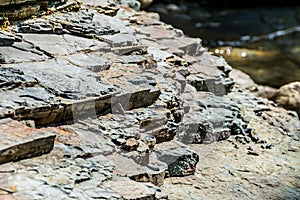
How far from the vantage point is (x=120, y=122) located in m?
3.44

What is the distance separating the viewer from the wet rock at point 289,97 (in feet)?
19.2

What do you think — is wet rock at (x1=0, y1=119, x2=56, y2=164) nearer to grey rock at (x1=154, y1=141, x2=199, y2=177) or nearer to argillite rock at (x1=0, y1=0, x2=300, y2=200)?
argillite rock at (x1=0, y1=0, x2=300, y2=200)

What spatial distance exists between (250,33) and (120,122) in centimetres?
838

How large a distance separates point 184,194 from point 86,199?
98 cm

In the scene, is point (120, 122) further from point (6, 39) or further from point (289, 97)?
point (289, 97)

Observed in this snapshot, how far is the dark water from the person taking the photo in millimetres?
8633

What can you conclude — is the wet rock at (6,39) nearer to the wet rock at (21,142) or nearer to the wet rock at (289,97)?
the wet rock at (21,142)

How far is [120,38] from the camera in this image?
4289 millimetres

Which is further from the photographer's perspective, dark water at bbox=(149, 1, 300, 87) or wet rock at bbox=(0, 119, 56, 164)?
dark water at bbox=(149, 1, 300, 87)

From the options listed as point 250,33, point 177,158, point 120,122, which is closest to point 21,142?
point 120,122

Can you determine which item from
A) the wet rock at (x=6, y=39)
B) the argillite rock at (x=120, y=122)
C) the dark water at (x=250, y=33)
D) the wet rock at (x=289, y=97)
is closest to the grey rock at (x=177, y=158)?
the argillite rock at (x=120, y=122)

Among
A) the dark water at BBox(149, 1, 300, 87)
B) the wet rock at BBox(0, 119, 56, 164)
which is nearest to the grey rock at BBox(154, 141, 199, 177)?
the wet rock at BBox(0, 119, 56, 164)

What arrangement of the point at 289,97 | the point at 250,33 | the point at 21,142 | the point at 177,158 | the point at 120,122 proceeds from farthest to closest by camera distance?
the point at 250,33 → the point at 289,97 → the point at 177,158 → the point at 120,122 → the point at 21,142

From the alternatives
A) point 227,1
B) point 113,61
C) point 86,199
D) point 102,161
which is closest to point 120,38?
point 113,61
